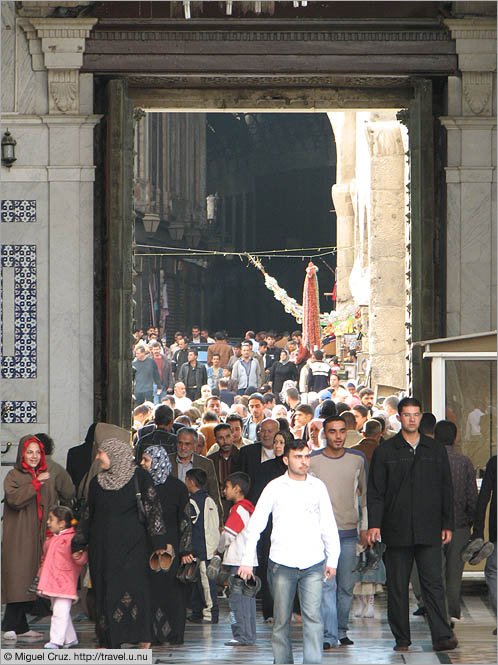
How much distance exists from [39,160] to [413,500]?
603 centimetres

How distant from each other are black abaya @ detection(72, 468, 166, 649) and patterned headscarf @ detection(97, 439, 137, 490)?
0.12 ft

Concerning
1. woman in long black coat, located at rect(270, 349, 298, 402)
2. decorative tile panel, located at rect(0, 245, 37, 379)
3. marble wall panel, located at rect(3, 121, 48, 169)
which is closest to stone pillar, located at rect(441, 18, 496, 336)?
marble wall panel, located at rect(3, 121, 48, 169)

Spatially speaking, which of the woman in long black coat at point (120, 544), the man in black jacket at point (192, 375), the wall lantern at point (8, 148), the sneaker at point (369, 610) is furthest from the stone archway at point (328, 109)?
the man in black jacket at point (192, 375)

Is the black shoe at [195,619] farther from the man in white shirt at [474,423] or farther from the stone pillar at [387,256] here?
the stone pillar at [387,256]

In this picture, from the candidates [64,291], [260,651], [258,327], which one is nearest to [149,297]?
[258,327]

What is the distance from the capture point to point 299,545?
25.3 feet

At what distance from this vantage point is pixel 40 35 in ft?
43.1

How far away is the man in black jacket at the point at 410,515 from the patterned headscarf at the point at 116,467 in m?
1.58

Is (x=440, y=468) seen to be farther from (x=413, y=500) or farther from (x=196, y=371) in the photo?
(x=196, y=371)

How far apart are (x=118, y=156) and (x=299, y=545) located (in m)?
6.45

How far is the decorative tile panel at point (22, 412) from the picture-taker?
1320cm

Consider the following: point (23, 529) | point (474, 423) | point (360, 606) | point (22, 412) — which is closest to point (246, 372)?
point (22, 412)

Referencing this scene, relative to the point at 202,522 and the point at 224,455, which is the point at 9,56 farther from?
the point at 202,522

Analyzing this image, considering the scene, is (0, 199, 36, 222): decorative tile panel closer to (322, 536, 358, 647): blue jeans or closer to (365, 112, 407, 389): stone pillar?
(322, 536, 358, 647): blue jeans
